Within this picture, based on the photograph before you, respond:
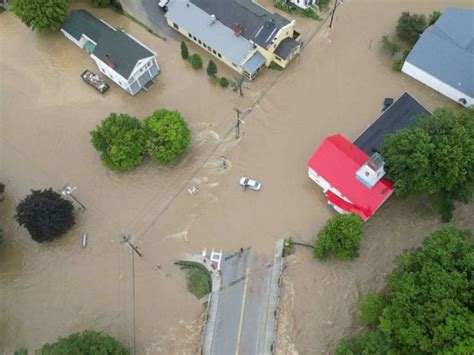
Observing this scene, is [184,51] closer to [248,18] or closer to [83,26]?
[248,18]

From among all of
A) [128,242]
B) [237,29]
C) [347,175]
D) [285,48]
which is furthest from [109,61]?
[347,175]

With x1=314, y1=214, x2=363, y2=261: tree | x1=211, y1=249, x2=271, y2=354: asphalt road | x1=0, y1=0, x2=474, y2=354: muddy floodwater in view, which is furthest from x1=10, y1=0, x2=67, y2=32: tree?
x1=314, y1=214, x2=363, y2=261: tree

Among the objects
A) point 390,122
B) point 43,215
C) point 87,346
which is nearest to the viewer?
point 87,346

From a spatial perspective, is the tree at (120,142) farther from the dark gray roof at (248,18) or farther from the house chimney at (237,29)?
the dark gray roof at (248,18)

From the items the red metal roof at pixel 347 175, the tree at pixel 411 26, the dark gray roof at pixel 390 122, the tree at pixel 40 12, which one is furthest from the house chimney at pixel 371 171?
the tree at pixel 40 12

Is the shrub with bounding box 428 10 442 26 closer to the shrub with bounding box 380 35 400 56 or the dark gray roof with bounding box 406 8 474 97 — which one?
the dark gray roof with bounding box 406 8 474 97
